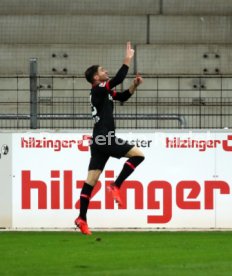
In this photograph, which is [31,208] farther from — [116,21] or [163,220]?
[116,21]

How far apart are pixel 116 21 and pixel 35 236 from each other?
9.19 metres

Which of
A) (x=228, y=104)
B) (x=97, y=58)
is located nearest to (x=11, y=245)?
(x=228, y=104)

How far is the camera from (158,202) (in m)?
13.4

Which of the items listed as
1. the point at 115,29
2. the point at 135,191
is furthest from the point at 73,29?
the point at 135,191

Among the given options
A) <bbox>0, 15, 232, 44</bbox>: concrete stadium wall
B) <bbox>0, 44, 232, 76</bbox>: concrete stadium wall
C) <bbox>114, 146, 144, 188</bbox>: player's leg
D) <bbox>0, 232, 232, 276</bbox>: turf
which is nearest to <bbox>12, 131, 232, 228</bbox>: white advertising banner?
<bbox>0, 232, 232, 276</bbox>: turf

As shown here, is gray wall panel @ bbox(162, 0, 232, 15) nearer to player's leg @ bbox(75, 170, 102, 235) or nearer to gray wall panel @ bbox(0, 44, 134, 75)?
gray wall panel @ bbox(0, 44, 134, 75)

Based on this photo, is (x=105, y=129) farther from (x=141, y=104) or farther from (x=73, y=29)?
(x=73, y=29)

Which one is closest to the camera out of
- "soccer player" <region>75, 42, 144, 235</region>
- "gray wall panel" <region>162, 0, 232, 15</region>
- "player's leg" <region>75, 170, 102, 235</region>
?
"soccer player" <region>75, 42, 144, 235</region>

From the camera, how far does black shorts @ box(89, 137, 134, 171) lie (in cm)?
1118

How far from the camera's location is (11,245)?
10828mm

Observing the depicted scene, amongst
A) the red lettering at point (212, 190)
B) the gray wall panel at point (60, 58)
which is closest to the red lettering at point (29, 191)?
the red lettering at point (212, 190)

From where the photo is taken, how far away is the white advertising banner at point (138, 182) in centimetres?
1338

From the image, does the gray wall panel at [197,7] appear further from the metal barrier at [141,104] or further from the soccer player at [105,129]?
the soccer player at [105,129]

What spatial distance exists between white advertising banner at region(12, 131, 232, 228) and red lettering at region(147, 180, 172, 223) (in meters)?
0.01
